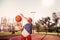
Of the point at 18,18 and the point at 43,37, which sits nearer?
the point at 43,37

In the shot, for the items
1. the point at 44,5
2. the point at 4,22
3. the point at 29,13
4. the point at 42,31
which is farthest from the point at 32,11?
the point at 4,22

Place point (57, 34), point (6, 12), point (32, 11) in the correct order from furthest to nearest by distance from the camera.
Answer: point (6, 12), point (32, 11), point (57, 34)

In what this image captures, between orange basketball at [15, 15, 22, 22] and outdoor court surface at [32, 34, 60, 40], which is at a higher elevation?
orange basketball at [15, 15, 22, 22]

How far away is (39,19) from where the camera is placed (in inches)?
85.6

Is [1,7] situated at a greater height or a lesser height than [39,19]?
greater

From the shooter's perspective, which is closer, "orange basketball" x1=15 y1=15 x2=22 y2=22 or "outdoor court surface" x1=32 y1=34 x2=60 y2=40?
"outdoor court surface" x1=32 y1=34 x2=60 y2=40

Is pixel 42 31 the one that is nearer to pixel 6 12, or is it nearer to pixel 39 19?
pixel 39 19

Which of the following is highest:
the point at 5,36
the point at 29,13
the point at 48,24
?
the point at 29,13

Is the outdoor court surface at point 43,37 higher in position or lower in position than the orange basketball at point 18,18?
lower

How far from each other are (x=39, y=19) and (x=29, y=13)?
0.19 m

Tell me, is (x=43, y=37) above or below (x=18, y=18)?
below

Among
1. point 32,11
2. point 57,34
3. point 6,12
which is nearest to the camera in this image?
point 57,34

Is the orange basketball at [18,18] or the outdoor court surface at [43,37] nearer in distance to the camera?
the outdoor court surface at [43,37]

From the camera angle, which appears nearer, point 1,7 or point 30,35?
point 30,35
